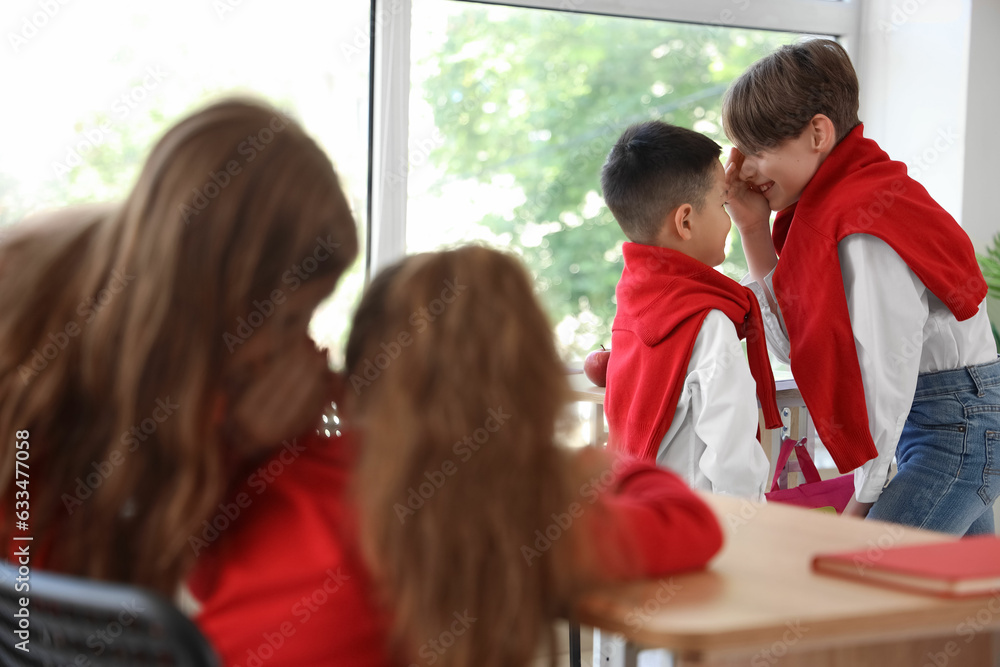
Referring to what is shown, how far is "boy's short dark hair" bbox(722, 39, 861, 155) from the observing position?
191 centimetres

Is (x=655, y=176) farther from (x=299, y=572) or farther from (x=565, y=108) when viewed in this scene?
(x=299, y=572)

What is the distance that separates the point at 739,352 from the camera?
173cm

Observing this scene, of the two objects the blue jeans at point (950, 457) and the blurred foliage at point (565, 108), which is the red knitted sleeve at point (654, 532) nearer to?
the blue jeans at point (950, 457)

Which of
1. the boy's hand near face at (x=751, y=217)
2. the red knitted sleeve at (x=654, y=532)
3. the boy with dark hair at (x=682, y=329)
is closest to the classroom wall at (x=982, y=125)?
the boy's hand near face at (x=751, y=217)

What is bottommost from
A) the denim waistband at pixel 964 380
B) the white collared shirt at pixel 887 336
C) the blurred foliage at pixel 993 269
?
the blurred foliage at pixel 993 269

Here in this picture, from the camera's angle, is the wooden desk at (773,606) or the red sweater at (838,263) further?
the red sweater at (838,263)

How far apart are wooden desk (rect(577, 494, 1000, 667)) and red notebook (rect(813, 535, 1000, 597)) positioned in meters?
0.01

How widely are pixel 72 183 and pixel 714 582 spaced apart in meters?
1.98

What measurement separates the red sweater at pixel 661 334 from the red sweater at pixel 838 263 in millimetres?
108

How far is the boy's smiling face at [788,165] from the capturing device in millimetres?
1928

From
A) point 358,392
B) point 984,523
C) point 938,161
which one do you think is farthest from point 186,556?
point 938,161

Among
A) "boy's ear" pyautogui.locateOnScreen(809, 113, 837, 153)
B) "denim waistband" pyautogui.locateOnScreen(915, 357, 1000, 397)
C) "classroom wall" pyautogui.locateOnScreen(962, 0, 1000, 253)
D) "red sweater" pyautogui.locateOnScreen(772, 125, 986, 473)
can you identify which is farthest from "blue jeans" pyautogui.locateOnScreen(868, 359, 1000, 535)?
"classroom wall" pyautogui.locateOnScreen(962, 0, 1000, 253)

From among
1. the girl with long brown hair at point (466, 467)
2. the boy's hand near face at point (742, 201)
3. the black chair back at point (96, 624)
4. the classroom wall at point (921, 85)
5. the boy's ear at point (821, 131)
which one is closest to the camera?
the black chair back at point (96, 624)

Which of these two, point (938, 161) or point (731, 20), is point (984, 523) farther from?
point (731, 20)
